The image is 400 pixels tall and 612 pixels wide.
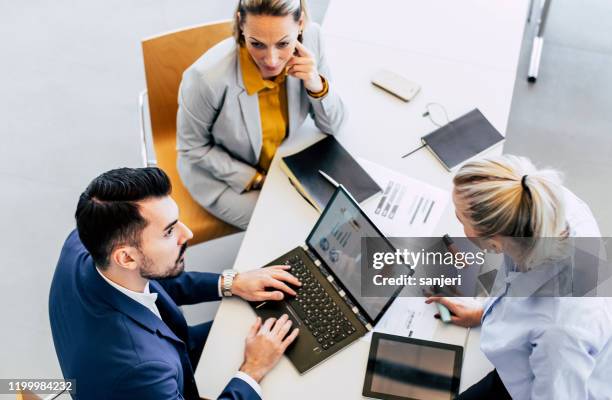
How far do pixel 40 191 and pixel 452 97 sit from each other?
1965 mm

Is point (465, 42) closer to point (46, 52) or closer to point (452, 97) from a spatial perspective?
point (452, 97)

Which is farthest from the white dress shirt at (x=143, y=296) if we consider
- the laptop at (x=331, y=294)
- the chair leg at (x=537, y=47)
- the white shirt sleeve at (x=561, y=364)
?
the chair leg at (x=537, y=47)

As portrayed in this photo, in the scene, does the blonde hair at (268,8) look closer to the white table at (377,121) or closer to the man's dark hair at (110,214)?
the white table at (377,121)

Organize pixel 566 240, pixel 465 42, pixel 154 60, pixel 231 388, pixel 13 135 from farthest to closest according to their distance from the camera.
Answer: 1. pixel 13 135
2. pixel 465 42
3. pixel 154 60
4. pixel 231 388
5. pixel 566 240

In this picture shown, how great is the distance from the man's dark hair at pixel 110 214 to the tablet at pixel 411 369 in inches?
29.4

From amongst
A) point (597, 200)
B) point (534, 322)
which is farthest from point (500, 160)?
point (597, 200)

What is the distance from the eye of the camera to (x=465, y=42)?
2371 mm

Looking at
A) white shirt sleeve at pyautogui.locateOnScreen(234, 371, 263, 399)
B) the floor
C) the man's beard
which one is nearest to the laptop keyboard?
white shirt sleeve at pyautogui.locateOnScreen(234, 371, 263, 399)

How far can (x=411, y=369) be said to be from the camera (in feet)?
5.75

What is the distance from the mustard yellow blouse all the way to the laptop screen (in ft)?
1.40

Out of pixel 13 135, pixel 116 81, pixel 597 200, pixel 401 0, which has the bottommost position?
pixel 597 200

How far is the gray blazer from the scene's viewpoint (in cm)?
205

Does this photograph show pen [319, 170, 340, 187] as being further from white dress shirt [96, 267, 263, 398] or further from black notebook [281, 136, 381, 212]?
white dress shirt [96, 267, 263, 398]

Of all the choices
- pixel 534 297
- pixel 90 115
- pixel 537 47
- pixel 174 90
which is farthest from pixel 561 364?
pixel 90 115
